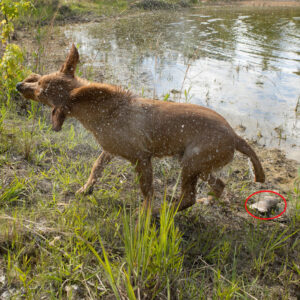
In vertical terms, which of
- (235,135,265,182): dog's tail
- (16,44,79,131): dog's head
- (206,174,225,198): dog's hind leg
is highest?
(16,44,79,131): dog's head

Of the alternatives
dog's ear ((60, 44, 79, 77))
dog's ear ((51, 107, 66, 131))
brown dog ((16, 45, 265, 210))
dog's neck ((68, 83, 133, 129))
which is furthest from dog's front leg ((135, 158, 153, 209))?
dog's ear ((60, 44, 79, 77))

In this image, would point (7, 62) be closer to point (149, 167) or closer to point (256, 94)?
point (149, 167)

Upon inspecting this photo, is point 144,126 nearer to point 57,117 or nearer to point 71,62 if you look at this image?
point 57,117

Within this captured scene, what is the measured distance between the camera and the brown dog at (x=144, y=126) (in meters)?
3.01

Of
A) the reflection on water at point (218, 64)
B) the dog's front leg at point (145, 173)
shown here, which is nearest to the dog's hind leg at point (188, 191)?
the dog's front leg at point (145, 173)

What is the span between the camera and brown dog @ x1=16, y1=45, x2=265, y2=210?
119 inches

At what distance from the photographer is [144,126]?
314 cm

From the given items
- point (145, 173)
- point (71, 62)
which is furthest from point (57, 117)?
point (145, 173)

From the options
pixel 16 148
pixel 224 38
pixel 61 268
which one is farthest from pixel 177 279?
pixel 224 38

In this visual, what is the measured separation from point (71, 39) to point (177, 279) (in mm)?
9222

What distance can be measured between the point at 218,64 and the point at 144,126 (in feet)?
19.3

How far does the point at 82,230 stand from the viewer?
105 inches

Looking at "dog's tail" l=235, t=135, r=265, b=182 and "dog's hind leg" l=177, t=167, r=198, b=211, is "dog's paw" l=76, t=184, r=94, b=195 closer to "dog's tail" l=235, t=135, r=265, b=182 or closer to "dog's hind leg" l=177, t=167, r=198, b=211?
"dog's hind leg" l=177, t=167, r=198, b=211

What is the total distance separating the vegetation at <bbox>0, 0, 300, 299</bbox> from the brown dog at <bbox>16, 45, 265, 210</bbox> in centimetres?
42
